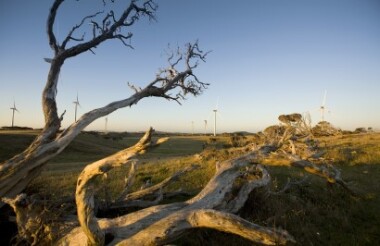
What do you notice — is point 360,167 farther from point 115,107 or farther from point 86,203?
point 86,203

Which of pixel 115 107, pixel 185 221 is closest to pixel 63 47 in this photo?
pixel 115 107

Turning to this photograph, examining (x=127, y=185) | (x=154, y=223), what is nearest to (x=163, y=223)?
(x=154, y=223)

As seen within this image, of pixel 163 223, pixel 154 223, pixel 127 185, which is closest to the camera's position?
pixel 163 223

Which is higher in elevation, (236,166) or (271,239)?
(236,166)

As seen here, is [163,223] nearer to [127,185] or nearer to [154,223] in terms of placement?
[154,223]

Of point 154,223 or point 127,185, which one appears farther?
point 127,185

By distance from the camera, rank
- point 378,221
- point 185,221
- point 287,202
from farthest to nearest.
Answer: point 287,202, point 378,221, point 185,221

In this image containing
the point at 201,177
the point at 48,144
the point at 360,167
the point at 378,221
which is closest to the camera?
the point at 48,144

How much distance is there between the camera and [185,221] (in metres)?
6.59

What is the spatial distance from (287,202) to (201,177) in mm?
4855

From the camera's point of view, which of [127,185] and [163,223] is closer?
[163,223]

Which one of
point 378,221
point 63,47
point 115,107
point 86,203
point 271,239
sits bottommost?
point 378,221

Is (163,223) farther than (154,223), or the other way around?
(154,223)

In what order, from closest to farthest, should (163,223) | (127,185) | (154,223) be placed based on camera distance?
(163,223)
(154,223)
(127,185)
